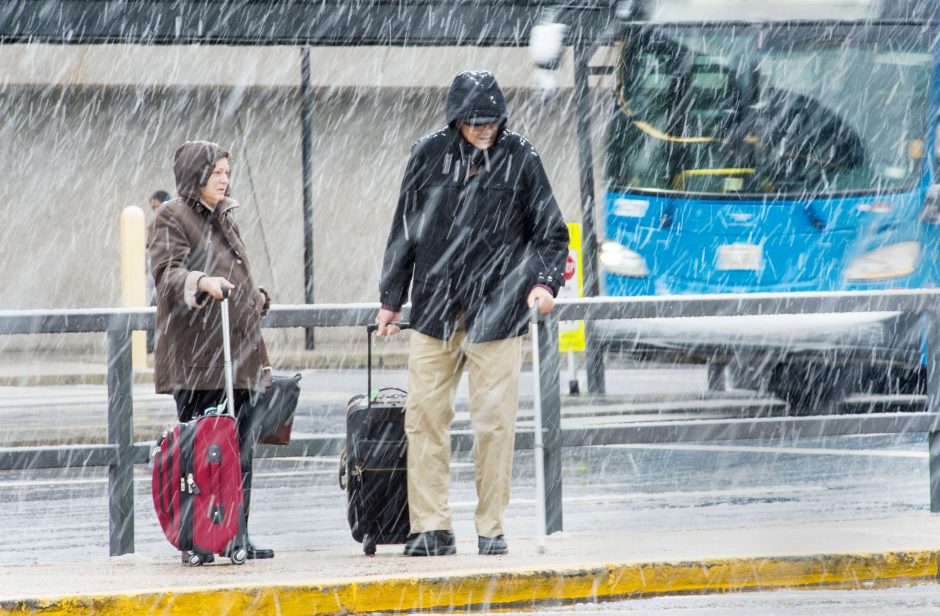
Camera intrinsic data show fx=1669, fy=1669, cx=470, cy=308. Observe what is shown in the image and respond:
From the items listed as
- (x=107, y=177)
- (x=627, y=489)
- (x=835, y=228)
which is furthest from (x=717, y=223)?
(x=107, y=177)

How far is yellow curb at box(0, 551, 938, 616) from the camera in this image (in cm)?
557

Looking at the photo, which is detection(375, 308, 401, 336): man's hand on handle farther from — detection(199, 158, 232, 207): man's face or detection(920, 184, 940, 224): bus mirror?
detection(920, 184, 940, 224): bus mirror

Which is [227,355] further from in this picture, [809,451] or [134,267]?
[134,267]

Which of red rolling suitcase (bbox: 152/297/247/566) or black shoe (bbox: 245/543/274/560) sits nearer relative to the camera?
red rolling suitcase (bbox: 152/297/247/566)

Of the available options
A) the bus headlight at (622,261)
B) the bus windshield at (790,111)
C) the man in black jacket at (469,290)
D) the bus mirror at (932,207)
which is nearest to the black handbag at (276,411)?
the man in black jacket at (469,290)

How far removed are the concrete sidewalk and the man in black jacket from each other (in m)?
0.27

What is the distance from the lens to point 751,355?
523 inches

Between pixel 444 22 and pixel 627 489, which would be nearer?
pixel 627 489

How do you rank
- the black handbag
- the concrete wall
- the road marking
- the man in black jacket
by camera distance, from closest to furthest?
the man in black jacket, the black handbag, the road marking, the concrete wall

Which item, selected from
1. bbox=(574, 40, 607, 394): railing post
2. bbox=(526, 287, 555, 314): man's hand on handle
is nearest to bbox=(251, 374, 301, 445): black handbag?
bbox=(526, 287, 555, 314): man's hand on handle

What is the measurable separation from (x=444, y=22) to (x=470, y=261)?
11707mm

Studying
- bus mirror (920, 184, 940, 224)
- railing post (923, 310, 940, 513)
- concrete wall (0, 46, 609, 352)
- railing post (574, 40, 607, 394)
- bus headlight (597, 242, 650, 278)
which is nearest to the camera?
railing post (923, 310, 940, 513)

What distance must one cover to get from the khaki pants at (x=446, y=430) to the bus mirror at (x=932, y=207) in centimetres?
738

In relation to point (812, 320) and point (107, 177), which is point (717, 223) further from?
point (107, 177)
